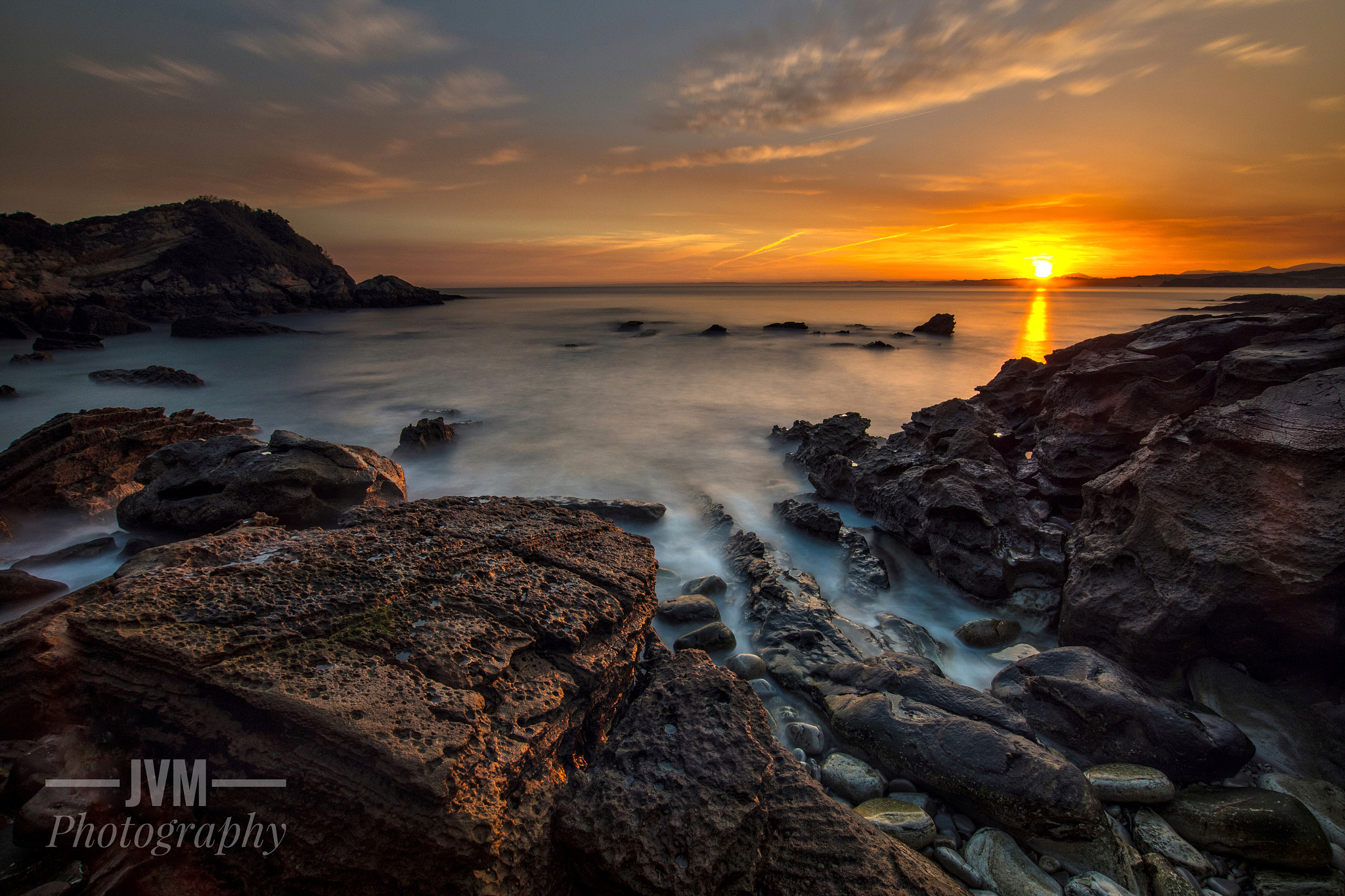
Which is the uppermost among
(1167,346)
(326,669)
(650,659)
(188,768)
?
(1167,346)

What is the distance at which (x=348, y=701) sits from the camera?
5.67 feet

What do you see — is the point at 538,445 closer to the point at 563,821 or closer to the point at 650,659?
the point at 650,659

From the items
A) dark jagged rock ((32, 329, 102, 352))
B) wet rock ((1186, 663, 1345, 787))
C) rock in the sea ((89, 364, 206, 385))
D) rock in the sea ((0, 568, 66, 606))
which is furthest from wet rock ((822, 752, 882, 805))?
dark jagged rock ((32, 329, 102, 352))

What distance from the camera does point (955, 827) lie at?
7.43 ft

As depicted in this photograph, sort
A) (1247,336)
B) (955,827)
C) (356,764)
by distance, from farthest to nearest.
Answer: (1247,336)
(955,827)
(356,764)

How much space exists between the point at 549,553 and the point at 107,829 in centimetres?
180

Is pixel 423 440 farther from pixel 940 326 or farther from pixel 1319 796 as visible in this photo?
pixel 940 326

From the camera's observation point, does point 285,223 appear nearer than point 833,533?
No

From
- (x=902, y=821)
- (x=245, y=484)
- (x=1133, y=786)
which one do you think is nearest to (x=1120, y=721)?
(x=1133, y=786)

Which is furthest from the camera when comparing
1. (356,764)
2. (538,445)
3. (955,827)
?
(538,445)

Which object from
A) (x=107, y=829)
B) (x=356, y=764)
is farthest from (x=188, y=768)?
(x=356, y=764)

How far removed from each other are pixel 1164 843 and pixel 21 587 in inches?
264

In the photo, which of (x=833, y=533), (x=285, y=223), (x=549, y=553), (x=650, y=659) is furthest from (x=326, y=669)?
(x=285, y=223)

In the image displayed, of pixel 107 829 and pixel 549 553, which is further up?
pixel 549 553
